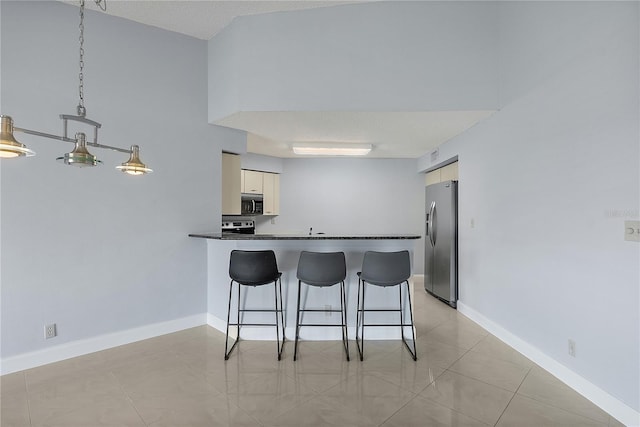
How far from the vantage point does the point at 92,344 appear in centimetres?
293

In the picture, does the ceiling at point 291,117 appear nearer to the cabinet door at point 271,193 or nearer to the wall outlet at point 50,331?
the cabinet door at point 271,193

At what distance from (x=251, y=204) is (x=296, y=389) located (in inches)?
147

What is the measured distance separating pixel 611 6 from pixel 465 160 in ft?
6.76

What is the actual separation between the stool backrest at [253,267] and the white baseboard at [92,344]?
1212 millimetres

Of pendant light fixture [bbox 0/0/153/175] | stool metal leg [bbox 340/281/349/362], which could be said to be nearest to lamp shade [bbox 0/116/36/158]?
pendant light fixture [bbox 0/0/153/175]

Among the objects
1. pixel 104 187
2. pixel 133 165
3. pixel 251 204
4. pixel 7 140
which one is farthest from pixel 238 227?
pixel 7 140

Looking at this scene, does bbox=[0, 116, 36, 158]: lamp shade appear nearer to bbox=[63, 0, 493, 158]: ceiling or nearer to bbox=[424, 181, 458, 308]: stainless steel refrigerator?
bbox=[63, 0, 493, 158]: ceiling

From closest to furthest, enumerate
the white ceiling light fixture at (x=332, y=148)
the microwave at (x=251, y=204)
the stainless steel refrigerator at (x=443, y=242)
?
the stainless steel refrigerator at (x=443, y=242)
the white ceiling light fixture at (x=332, y=148)
the microwave at (x=251, y=204)

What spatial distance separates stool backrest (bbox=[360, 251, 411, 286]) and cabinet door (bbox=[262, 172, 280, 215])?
3.42 m

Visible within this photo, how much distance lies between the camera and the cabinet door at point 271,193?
5.86 meters

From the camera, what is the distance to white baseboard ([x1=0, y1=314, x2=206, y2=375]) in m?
2.57

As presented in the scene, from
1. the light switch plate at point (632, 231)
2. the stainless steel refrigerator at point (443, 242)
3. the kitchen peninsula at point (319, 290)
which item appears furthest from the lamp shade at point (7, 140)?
the stainless steel refrigerator at point (443, 242)

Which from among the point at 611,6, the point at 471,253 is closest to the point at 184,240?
the point at 471,253

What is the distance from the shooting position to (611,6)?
201 cm
